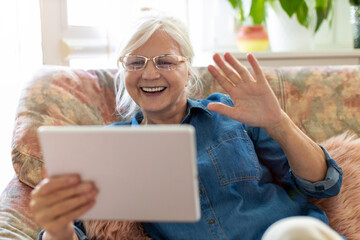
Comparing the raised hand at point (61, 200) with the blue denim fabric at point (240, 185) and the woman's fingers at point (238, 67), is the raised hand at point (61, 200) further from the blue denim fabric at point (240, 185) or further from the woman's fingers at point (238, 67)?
the woman's fingers at point (238, 67)

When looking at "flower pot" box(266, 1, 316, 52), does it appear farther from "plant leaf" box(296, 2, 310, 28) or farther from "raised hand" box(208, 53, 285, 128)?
"raised hand" box(208, 53, 285, 128)

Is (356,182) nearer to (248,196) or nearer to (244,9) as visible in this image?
(248,196)

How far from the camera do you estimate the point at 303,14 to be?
2.30 metres

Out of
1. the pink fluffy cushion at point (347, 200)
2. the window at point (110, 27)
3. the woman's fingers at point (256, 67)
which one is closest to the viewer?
the woman's fingers at point (256, 67)

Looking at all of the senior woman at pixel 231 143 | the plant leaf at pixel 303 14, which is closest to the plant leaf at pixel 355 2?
the plant leaf at pixel 303 14

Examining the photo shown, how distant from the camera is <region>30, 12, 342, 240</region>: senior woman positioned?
→ 113cm

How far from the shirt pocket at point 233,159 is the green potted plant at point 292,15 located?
1211mm

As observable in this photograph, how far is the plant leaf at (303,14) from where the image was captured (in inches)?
89.9

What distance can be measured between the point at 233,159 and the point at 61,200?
539mm

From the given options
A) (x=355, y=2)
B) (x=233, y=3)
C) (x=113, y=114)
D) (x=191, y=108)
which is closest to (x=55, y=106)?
(x=113, y=114)

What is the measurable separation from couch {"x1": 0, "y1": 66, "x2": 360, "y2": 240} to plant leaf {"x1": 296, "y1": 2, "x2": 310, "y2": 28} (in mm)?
672

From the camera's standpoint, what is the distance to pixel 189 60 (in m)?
1.39

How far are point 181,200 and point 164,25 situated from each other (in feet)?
2.12

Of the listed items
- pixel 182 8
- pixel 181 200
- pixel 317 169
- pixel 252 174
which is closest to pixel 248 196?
pixel 252 174
